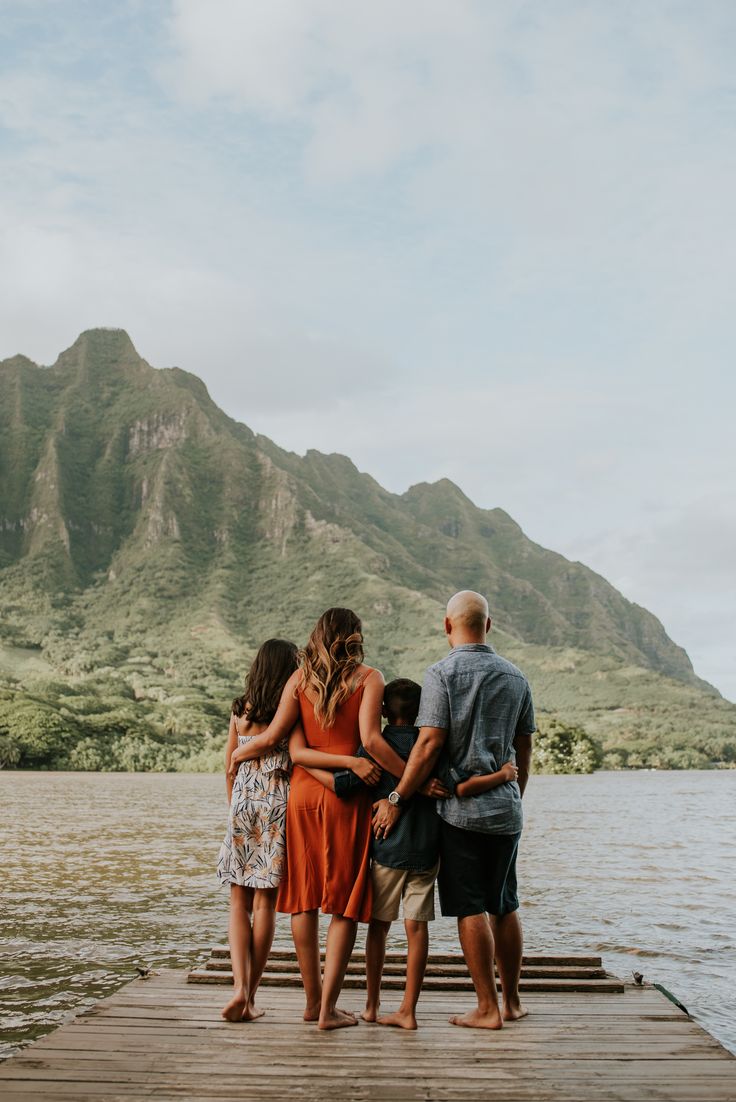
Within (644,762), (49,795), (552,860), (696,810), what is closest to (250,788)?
(552,860)

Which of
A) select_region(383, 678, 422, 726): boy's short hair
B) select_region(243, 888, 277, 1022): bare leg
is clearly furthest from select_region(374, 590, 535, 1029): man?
select_region(243, 888, 277, 1022): bare leg

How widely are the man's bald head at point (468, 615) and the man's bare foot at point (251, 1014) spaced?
280 cm

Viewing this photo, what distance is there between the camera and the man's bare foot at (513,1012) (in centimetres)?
639

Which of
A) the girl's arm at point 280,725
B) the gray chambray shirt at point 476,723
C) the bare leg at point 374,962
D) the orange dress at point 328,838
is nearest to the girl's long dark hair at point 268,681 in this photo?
the girl's arm at point 280,725

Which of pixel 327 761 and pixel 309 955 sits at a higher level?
pixel 327 761

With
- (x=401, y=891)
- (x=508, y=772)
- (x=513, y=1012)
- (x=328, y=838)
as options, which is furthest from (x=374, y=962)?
(x=508, y=772)

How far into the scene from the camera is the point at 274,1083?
4.97m

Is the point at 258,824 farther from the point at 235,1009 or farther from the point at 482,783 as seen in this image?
the point at 482,783

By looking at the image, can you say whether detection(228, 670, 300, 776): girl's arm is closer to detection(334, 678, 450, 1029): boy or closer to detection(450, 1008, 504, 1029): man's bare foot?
detection(334, 678, 450, 1029): boy

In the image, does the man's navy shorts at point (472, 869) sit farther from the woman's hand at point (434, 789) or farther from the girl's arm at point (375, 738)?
the girl's arm at point (375, 738)

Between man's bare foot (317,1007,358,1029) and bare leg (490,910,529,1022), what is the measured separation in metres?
1.07

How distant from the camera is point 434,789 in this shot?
239 inches

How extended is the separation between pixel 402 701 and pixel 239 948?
78.3 inches

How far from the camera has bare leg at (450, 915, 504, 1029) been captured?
6043 millimetres
